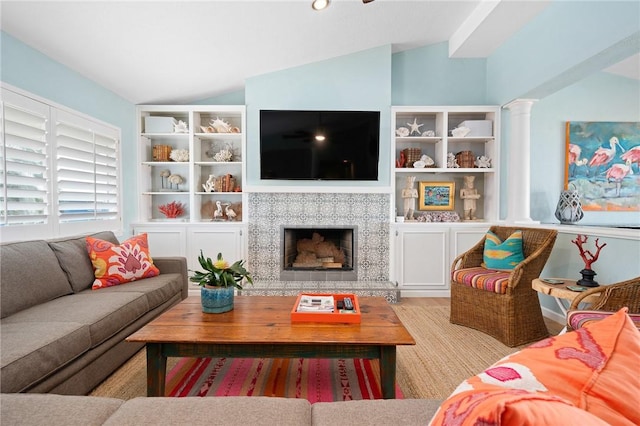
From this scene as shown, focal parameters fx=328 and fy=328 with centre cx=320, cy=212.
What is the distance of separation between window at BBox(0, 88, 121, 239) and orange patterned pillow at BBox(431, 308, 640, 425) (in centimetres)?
296

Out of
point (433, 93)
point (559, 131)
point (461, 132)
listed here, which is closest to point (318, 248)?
point (461, 132)

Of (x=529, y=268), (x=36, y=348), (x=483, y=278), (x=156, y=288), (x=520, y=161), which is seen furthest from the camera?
(x=520, y=161)

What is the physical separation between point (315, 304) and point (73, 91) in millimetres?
2935

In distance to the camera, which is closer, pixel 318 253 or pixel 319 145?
pixel 319 145

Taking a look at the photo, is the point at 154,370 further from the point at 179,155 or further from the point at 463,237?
the point at 463,237

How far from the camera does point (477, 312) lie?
2809 millimetres

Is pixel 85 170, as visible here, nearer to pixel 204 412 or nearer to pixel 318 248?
pixel 318 248

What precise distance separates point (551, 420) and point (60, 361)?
197 cm

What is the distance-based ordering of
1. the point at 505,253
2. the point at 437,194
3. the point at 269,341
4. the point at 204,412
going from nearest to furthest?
1. the point at 204,412
2. the point at 269,341
3. the point at 505,253
4. the point at 437,194

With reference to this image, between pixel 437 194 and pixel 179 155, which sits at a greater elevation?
pixel 179 155

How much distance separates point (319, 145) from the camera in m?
3.81

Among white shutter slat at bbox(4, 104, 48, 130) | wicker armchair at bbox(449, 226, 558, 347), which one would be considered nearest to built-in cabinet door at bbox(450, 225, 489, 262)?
wicker armchair at bbox(449, 226, 558, 347)

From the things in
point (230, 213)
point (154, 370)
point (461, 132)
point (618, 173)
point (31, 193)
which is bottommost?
point (154, 370)

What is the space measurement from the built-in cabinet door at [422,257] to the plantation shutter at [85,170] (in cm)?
321
